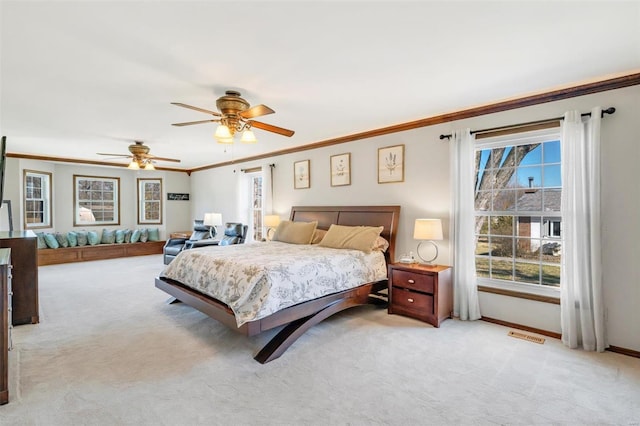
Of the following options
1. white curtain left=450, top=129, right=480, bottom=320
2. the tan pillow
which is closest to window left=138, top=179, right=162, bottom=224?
the tan pillow

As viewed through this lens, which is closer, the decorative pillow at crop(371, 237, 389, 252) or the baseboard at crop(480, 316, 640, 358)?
the baseboard at crop(480, 316, 640, 358)

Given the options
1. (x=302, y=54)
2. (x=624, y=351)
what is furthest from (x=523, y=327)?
(x=302, y=54)

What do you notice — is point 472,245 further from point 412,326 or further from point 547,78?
point 547,78

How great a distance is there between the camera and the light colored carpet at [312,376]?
6.43 ft

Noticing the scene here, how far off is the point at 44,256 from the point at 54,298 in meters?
3.26

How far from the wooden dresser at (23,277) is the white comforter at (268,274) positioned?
1.35 m

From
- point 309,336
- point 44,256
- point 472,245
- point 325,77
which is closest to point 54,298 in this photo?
point 44,256

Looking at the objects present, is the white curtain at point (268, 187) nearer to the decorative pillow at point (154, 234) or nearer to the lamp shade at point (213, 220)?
the lamp shade at point (213, 220)

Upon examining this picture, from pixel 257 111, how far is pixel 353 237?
2034mm

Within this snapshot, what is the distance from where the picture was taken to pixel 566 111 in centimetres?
304

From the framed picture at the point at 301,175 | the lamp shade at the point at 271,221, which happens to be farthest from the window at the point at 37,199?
the framed picture at the point at 301,175

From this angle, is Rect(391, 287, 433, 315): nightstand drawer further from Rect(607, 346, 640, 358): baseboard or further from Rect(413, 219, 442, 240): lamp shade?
Rect(607, 346, 640, 358): baseboard

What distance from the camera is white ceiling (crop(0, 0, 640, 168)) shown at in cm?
186

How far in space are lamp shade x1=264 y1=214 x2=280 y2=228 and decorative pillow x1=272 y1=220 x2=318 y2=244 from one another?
78 cm
